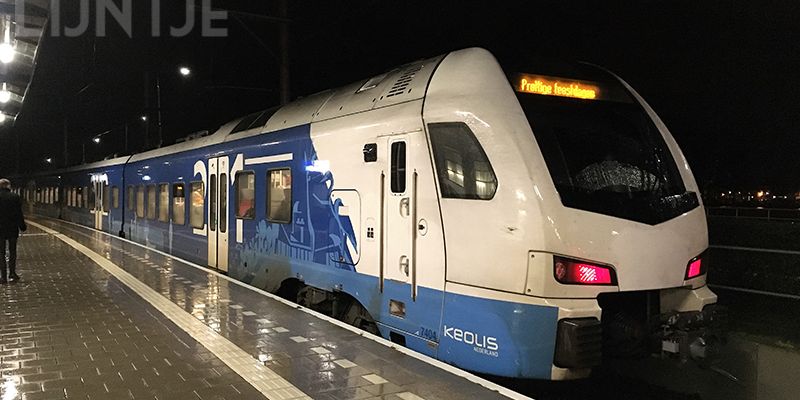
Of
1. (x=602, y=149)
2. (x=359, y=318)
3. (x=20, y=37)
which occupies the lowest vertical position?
(x=359, y=318)

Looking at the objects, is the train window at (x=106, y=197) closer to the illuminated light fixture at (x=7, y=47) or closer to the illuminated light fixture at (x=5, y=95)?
the illuminated light fixture at (x=5, y=95)

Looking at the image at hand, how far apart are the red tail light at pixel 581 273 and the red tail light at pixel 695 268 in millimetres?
853

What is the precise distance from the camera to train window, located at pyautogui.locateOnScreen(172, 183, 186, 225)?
1273cm

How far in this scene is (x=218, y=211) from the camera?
10.6m

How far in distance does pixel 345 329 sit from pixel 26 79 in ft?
40.5

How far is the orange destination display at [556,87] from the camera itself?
16.8ft

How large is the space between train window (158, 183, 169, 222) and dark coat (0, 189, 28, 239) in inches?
168

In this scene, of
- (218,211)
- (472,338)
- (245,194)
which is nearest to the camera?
(472,338)

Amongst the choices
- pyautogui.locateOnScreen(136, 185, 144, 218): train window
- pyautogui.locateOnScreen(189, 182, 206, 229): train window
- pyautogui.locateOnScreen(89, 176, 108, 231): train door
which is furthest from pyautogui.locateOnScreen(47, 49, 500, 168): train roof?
pyautogui.locateOnScreen(89, 176, 108, 231): train door

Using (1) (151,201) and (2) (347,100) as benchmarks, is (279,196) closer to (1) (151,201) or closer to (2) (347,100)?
(2) (347,100)

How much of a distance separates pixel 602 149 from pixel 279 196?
4492mm

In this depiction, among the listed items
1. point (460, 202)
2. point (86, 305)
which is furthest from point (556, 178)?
point (86, 305)

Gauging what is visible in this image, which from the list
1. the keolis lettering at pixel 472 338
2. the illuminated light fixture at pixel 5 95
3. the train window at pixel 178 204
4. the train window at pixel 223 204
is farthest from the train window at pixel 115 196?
the keolis lettering at pixel 472 338

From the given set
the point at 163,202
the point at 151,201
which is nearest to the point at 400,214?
the point at 163,202
